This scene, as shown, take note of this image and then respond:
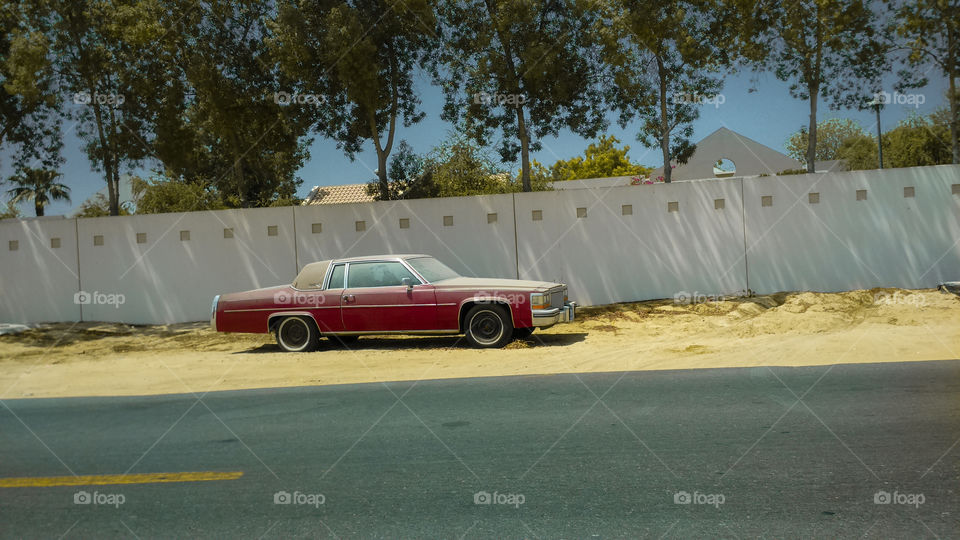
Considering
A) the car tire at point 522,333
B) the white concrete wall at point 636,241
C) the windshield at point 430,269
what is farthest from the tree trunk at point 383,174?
the car tire at point 522,333

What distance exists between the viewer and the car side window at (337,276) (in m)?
12.1

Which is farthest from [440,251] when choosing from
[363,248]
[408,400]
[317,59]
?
[408,400]

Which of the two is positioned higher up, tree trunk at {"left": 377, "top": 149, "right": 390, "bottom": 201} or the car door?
tree trunk at {"left": 377, "top": 149, "right": 390, "bottom": 201}

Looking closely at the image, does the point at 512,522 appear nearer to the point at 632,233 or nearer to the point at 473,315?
the point at 473,315

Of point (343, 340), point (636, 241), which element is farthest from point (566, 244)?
point (343, 340)

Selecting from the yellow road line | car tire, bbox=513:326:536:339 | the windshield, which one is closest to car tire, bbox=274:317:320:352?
the windshield

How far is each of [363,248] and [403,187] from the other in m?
4.05

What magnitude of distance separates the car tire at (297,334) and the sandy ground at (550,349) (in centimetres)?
30

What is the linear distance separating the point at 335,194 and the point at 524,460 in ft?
147

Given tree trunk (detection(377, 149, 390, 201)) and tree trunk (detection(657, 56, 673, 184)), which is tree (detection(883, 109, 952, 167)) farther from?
tree trunk (detection(377, 149, 390, 201))

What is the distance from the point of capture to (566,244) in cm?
1555

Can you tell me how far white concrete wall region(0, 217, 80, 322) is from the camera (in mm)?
16688

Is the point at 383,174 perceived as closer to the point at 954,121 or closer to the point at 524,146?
the point at 524,146

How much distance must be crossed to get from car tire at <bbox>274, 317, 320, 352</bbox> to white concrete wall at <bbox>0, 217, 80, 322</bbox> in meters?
7.19
